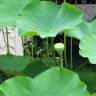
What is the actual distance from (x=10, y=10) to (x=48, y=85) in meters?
0.57

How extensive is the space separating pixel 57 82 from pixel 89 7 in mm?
1528

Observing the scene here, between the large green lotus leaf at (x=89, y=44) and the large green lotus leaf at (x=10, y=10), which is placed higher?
the large green lotus leaf at (x=10, y=10)

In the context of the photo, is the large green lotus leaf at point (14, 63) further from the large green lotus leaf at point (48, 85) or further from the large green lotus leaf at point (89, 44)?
the large green lotus leaf at point (48, 85)

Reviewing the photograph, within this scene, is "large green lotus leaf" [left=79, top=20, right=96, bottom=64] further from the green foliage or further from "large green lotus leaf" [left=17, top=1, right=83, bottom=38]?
the green foliage

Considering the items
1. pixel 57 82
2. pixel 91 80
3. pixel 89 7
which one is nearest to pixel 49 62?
pixel 91 80

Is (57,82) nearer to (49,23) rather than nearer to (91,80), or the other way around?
(49,23)

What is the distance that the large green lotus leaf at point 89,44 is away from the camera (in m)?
1.72

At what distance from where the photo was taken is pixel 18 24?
175 cm

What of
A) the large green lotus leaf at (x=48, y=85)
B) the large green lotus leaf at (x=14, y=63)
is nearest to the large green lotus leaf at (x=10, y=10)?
the large green lotus leaf at (x=14, y=63)

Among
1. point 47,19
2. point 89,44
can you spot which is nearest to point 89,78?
point 89,44

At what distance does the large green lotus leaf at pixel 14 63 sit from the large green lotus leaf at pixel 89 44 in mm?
357

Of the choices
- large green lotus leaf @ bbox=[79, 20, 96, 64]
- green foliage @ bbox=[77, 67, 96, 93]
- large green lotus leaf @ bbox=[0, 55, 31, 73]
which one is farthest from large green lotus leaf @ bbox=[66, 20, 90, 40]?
large green lotus leaf @ bbox=[0, 55, 31, 73]

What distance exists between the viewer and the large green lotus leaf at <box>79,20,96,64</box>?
5.63ft

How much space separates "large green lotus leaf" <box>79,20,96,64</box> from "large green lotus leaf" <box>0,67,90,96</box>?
136mm
